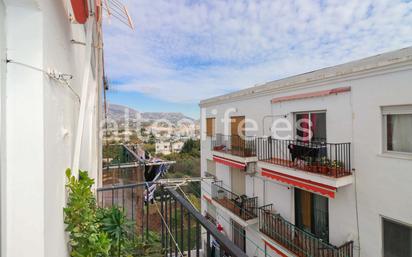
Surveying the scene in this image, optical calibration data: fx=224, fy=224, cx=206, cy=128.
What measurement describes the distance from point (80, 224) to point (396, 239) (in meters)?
6.63

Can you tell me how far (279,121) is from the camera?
329 inches

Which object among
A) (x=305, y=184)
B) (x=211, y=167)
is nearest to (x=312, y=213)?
(x=305, y=184)

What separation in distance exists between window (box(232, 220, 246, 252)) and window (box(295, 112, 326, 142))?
5.70m

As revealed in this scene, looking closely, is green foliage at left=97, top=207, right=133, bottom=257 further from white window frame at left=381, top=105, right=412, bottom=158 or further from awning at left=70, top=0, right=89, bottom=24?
white window frame at left=381, top=105, right=412, bottom=158

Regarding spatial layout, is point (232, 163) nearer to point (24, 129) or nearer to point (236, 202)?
point (236, 202)

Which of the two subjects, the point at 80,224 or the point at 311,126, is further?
the point at 311,126

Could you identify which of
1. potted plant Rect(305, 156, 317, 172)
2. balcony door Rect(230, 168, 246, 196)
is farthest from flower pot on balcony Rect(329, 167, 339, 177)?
balcony door Rect(230, 168, 246, 196)

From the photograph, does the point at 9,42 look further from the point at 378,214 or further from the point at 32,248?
the point at 378,214

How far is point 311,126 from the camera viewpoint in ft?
23.9

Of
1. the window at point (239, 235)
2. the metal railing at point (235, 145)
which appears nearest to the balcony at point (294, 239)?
the metal railing at point (235, 145)

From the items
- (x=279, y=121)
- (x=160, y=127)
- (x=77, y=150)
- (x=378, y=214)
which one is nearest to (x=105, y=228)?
(x=77, y=150)

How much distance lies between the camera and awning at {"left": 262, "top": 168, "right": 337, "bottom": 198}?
588 centimetres

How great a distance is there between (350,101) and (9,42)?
6852mm

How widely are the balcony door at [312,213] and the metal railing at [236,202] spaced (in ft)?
5.97
